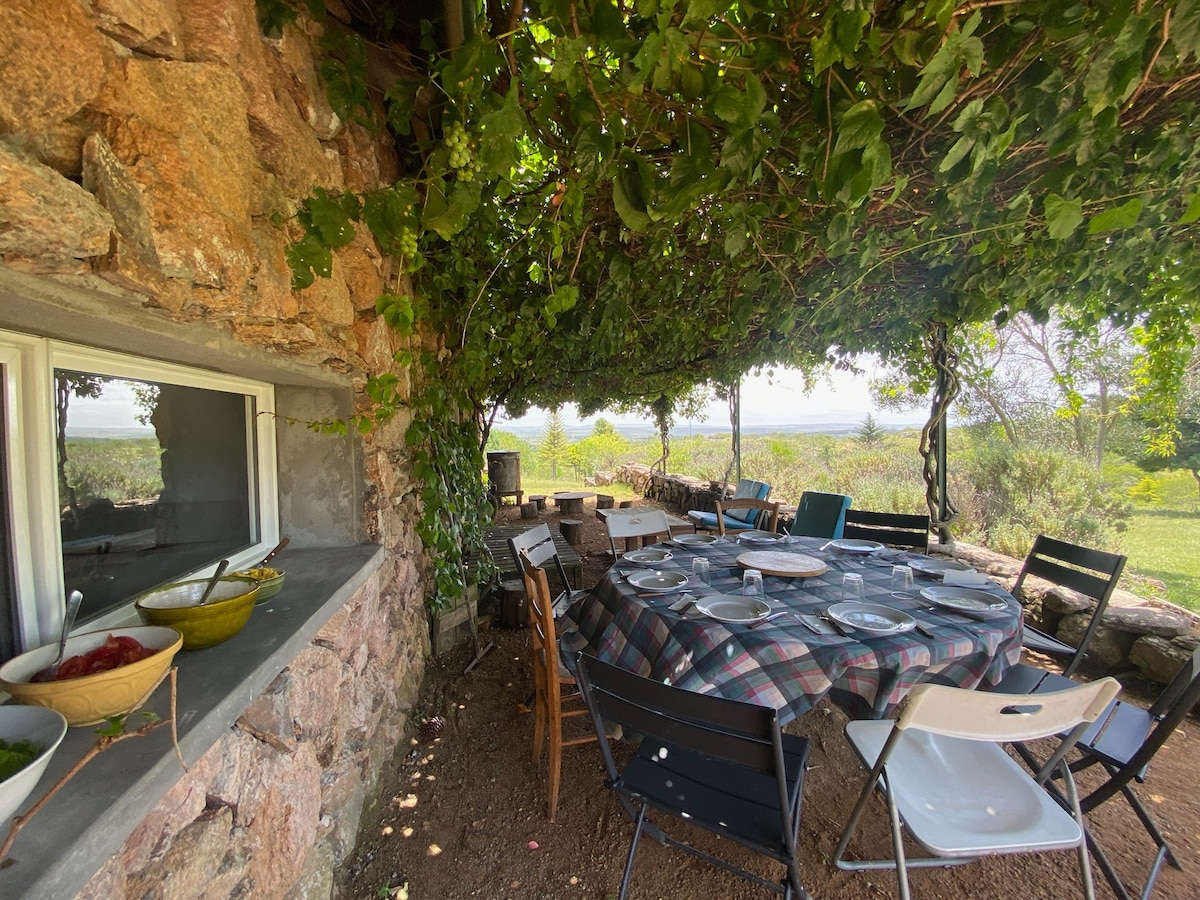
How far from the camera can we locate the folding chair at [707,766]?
1.12 m

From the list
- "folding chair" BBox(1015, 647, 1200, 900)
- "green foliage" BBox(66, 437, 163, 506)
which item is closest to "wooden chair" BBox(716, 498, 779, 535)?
"folding chair" BBox(1015, 647, 1200, 900)

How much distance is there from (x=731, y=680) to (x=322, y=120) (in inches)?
75.2

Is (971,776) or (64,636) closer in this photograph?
(64,636)

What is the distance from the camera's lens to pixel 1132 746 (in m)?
1.53

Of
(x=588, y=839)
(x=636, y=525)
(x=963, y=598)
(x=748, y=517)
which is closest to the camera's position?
(x=588, y=839)

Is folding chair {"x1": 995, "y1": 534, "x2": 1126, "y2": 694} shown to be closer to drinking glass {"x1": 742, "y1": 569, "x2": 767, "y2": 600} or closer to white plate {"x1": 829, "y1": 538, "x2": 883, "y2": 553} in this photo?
white plate {"x1": 829, "y1": 538, "x2": 883, "y2": 553}

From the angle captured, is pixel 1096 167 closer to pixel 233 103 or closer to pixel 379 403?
pixel 233 103

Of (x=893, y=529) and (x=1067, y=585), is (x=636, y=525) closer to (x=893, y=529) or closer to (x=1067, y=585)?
(x=893, y=529)

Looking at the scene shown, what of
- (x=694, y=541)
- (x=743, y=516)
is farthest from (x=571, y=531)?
(x=694, y=541)

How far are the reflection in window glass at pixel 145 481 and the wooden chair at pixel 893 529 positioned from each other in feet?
10.4

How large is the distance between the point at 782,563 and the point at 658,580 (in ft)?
1.96

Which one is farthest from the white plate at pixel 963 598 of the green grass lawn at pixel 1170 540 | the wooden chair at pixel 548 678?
Answer: the green grass lawn at pixel 1170 540

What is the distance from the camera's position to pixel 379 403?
1715 millimetres

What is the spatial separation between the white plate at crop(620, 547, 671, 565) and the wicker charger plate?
0.35m
